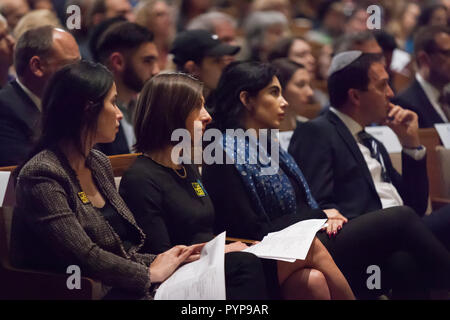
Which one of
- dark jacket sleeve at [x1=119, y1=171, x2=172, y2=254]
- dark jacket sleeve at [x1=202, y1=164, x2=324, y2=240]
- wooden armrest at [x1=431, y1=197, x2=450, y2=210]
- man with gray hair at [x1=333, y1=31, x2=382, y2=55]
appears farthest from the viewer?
man with gray hair at [x1=333, y1=31, x2=382, y2=55]

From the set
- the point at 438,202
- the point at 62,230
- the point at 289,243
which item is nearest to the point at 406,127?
the point at 438,202

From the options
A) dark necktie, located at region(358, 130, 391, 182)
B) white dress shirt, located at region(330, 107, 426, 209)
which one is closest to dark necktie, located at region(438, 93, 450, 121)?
white dress shirt, located at region(330, 107, 426, 209)

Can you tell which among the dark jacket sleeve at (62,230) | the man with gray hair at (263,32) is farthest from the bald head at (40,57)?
the man with gray hair at (263,32)

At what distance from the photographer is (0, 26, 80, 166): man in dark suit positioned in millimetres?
2469

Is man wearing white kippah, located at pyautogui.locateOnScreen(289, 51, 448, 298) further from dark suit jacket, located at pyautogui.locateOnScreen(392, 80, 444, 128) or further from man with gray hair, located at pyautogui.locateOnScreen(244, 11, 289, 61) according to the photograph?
man with gray hair, located at pyautogui.locateOnScreen(244, 11, 289, 61)

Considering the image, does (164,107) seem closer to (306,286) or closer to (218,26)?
(306,286)

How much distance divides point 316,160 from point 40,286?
1222 mm

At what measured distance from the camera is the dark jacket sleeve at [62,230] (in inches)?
70.2

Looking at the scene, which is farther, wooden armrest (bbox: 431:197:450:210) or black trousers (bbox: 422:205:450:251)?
wooden armrest (bbox: 431:197:450:210)

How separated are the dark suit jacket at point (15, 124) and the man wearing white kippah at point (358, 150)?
3.26ft

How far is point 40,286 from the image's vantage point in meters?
1.85

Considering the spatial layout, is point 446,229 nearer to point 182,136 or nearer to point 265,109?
point 265,109

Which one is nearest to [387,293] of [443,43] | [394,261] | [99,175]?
[394,261]
